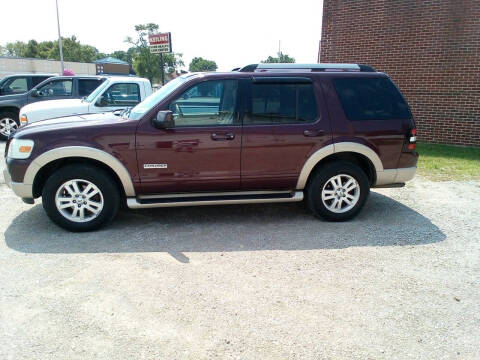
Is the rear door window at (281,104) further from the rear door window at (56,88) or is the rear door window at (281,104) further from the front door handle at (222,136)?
the rear door window at (56,88)

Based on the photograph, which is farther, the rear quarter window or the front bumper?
the rear quarter window

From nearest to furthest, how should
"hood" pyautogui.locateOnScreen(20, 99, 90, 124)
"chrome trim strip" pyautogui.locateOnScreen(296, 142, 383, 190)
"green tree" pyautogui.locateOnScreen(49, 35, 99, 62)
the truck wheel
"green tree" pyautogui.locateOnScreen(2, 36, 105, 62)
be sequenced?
1. "chrome trim strip" pyautogui.locateOnScreen(296, 142, 383, 190)
2. "hood" pyautogui.locateOnScreen(20, 99, 90, 124)
3. the truck wheel
4. "green tree" pyautogui.locateOnScreen(49, 35, 99, 62)
5. "green tree" pyautogui.locateOnScreen(2, 36, 105, 62)

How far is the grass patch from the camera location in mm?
7077

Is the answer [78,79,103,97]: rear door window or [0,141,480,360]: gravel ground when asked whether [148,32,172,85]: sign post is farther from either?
[0,141,480,360]: gravel ground

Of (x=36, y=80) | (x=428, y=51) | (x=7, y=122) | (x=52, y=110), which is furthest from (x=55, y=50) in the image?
(x=428, y=51)

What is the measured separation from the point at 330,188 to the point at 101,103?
5.55 meters

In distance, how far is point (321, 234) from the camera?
4398 millimetres

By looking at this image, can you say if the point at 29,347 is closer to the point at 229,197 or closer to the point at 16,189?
the point at 16,189

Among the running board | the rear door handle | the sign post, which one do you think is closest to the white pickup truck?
the running board

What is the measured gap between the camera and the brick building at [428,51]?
927cm

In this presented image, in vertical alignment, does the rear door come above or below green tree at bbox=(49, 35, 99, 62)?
below

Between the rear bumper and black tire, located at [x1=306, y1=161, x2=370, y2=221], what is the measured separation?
0.22 m

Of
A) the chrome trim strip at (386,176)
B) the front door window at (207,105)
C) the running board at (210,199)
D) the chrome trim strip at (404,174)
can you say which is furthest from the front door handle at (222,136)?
the chrome trim strip at (404,174)

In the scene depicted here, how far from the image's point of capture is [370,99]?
4738mm
